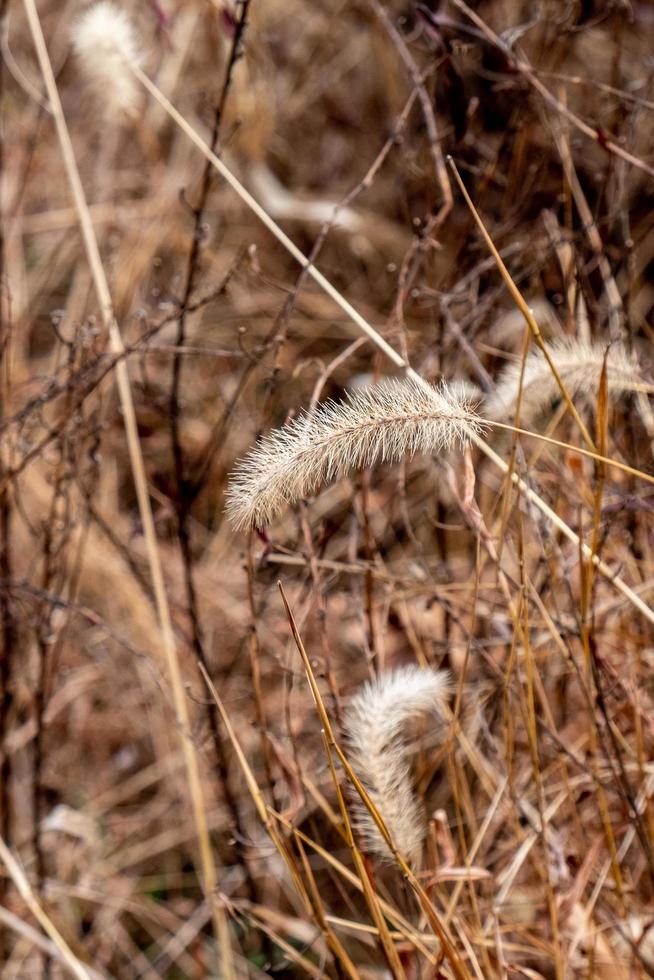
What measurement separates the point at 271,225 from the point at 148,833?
49.8 inches

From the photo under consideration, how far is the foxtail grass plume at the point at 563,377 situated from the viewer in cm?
114

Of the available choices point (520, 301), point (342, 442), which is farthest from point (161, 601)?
point (520, 301)

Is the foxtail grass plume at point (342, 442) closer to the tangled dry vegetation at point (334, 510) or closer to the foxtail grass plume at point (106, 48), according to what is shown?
the tangled dry vegetation at point (334, 510)

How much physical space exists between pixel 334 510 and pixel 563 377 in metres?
1.12

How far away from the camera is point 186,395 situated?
8.24 feet

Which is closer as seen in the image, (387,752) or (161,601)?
(387,752)

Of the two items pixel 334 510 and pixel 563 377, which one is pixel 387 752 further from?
pixel 334 510

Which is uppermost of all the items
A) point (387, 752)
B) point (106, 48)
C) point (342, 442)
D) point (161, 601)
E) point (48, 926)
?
point (106, 48)

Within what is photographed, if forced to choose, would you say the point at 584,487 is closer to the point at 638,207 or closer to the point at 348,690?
the point at 348,690

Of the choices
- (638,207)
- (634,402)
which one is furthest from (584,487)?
(638,207)

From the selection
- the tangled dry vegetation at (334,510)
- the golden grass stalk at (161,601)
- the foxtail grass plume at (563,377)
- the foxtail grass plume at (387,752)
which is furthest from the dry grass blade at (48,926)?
the foxtail grass plume at (563,377)

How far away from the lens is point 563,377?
3.77 feet

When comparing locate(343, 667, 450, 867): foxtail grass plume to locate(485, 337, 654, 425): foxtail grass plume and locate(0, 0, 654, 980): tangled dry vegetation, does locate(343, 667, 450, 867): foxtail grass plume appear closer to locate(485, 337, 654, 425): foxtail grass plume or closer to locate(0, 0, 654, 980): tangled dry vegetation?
locate(0, 0, 654, 980): tangled dry vegetation

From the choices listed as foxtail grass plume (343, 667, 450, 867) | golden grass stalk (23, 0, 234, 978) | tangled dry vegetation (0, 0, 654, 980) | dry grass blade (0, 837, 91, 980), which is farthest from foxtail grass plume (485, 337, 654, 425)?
dry grass blade (0, 837, 91, 980)
